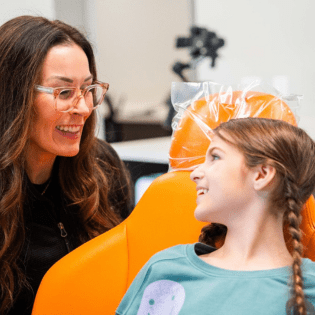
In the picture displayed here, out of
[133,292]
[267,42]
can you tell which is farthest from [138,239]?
[267,42]

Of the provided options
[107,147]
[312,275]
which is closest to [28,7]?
[107,147]

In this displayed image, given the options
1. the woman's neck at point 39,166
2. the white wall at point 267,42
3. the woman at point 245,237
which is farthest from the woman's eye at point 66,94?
the white wall at point 267,42

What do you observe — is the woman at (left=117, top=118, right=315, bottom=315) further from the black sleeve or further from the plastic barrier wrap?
the black sleeve

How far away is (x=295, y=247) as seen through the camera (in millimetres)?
889

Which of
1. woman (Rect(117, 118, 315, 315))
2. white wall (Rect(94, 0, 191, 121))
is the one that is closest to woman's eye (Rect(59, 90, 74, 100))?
woman (Rect(117, 118, 315, 315))

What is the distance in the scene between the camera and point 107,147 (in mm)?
1747

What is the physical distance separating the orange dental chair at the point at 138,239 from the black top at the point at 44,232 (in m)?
0.23

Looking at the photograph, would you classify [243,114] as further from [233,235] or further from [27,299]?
[27,299]

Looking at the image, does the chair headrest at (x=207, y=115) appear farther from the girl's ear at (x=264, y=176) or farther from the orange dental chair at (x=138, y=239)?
the girl's ear at (x=264, y=176)

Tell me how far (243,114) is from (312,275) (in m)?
0.42

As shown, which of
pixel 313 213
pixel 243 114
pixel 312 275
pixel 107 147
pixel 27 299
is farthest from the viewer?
pixel 107 147

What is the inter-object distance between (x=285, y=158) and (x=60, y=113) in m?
0.69

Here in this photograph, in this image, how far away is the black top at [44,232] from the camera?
53.4 inches

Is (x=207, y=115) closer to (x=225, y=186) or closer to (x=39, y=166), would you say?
(x=225, y=186)
